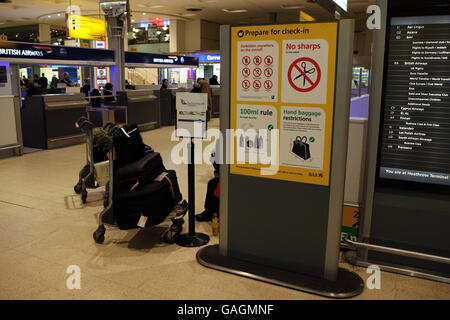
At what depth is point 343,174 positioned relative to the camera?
8.15 ft

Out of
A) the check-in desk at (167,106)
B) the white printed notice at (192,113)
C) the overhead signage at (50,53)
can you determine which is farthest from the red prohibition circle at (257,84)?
the check-in desk at (167,106)

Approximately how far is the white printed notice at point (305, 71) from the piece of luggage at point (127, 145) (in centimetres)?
143

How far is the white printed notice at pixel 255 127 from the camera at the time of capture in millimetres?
2637

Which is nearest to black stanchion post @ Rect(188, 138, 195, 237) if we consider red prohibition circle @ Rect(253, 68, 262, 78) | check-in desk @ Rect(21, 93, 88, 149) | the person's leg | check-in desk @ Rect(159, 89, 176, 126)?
the person's leg

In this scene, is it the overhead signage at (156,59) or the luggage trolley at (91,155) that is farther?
→ the overhead signage at (156,59)

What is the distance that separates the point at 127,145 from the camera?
11.0ft

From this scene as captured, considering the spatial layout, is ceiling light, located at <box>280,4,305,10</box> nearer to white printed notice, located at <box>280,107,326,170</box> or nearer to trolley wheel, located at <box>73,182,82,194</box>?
trolley wheel, located at <box>73,182,82,194</box>

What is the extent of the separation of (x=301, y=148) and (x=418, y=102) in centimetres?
88

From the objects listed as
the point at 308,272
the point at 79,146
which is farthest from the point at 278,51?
the point at 79,146

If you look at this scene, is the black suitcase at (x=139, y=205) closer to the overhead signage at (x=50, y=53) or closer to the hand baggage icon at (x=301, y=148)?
the hand baggage icon at (x=301, y=148)

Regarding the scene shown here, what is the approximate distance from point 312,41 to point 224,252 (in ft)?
5.32

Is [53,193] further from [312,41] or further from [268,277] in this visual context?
[312,41]

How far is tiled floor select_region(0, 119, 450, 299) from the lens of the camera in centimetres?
258
